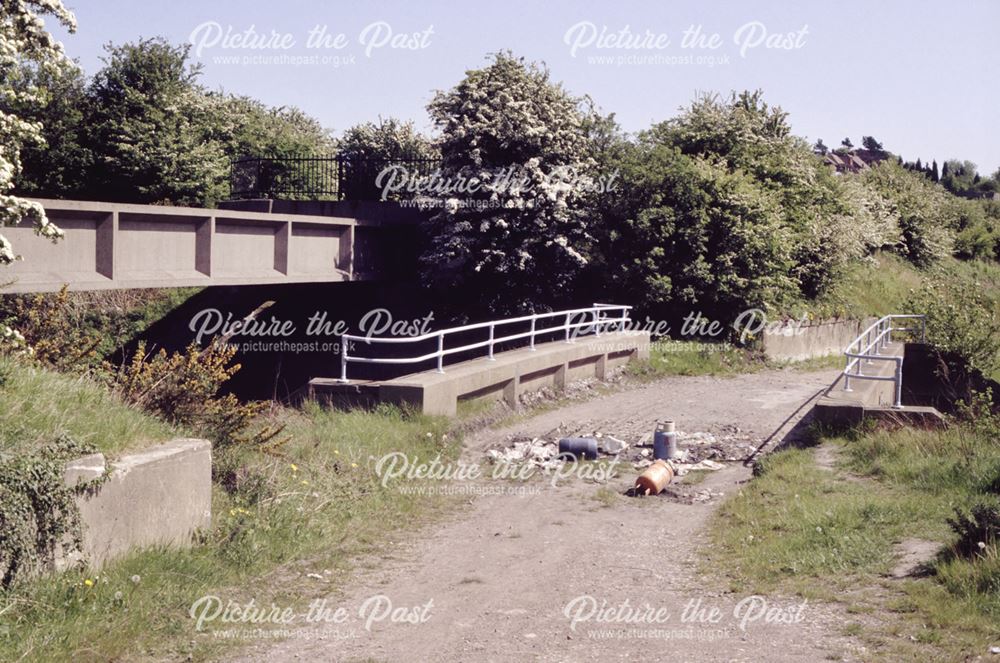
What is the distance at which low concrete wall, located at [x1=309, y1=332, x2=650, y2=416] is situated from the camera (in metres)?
14.0

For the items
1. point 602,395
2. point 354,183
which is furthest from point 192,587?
point 354,183

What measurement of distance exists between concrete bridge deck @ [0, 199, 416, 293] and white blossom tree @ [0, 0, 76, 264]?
150 inches

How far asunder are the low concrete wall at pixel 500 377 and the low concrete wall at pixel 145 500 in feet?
18.0

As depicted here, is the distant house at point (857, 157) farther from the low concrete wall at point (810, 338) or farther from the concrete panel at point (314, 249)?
the concrete panel at point (314, 249)

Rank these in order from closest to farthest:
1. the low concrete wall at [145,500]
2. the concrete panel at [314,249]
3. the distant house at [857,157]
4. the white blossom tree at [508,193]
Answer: the low concrete wall at [145,500] → the concrete panel at [314,249] → the white blossom tree at [508,193] → the distant house at [857,157]

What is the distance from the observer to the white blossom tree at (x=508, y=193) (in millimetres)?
23703

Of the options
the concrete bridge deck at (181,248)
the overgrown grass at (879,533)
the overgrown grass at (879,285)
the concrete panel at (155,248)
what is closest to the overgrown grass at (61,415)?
the concrete bridge deck at (181,248)

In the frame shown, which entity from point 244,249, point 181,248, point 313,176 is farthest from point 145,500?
point 313,176

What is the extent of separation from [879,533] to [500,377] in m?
8.72

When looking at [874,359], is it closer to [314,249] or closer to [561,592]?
[561,592]

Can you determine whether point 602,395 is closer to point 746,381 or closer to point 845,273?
point 746,381

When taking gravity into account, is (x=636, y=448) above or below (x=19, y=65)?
below

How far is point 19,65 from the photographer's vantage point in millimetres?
9367

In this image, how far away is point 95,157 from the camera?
25.6m
